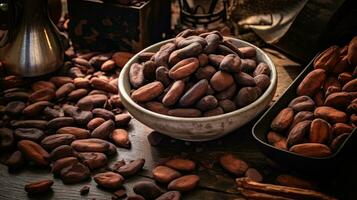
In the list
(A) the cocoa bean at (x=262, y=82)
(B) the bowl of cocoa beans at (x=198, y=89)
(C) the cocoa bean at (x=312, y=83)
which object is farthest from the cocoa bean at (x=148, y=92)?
(C) the cocoa bean at (x=312, y=83)

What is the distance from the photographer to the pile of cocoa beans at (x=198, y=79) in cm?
91

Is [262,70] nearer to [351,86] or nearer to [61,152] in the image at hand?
[351,86]

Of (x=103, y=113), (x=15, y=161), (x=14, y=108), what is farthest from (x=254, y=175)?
(x=14, y=108)

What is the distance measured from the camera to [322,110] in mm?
907

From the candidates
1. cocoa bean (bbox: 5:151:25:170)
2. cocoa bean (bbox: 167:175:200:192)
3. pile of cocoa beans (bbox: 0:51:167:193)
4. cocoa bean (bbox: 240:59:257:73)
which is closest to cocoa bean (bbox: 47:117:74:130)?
pile of cocoa beans (bbox: 0:51:167:193)

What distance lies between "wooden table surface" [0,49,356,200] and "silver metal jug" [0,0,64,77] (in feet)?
1.09

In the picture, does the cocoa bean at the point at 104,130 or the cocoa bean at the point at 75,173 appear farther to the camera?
the cocoa bean at the point at 104,130

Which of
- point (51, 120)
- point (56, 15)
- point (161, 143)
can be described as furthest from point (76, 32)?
point (161, 143)

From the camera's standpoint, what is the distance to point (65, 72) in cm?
125

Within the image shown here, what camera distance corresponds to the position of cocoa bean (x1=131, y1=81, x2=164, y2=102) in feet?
3.07

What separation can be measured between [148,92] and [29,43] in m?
0.45

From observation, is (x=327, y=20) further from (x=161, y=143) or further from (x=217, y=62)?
(x=161, y=143)

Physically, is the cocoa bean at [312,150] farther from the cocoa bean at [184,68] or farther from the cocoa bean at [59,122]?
the cocoa bean at [59,122]

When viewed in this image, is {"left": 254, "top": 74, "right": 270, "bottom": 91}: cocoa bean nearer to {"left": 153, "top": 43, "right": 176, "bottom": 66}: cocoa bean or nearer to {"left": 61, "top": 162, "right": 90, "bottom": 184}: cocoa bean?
{"left": 153, "top": 43, "right": 176, "bottom": 66}: cocoa bean
